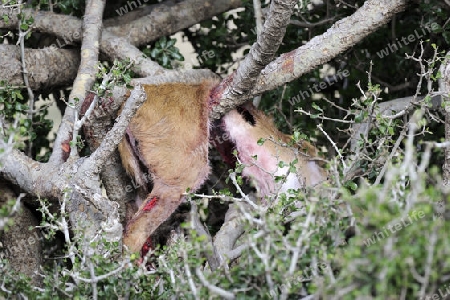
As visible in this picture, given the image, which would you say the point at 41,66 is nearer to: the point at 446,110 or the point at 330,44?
the point at 330,44

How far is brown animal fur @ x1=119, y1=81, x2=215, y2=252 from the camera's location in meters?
4.14

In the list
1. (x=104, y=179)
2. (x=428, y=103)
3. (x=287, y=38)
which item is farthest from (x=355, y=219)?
(x=287, y=38)

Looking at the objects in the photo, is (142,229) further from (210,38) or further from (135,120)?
(210,38)

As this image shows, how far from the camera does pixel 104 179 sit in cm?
429

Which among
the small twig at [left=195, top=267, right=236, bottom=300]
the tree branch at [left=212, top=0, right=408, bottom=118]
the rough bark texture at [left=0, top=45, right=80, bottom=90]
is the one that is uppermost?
the tree branch at [left=212, top=0, right=408, bottom=118]

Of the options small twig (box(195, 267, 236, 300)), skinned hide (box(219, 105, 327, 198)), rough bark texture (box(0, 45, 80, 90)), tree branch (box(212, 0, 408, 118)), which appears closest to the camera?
small twig (box(195, 267, 236, 300))

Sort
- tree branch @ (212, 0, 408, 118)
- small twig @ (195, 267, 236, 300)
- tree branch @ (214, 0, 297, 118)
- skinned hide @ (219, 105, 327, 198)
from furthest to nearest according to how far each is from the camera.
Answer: skinned hide @ (219, 105, 327, 198), tree branch @ (212, 0, 408, 118), tree branch @ (214, 0, 297, 118), small twig @ (195, 267, 236, 300)

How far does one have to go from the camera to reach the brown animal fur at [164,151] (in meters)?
4.14

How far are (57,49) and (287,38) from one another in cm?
154

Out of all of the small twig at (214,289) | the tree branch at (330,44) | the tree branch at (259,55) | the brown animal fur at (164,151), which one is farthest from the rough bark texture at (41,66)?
the small twig at (214,289)

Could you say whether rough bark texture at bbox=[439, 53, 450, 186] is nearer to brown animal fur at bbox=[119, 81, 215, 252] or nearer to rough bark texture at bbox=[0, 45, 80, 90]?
brown animal fur at bbox=[119, 81, 215, 252]

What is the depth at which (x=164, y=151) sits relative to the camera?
4203 mm

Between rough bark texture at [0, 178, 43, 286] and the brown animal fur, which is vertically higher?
the brown animal fur

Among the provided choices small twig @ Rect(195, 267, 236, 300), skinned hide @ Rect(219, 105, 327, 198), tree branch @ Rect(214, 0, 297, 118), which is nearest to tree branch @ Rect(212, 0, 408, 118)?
tree branch @ Rect(214, 0, 297, 118)
